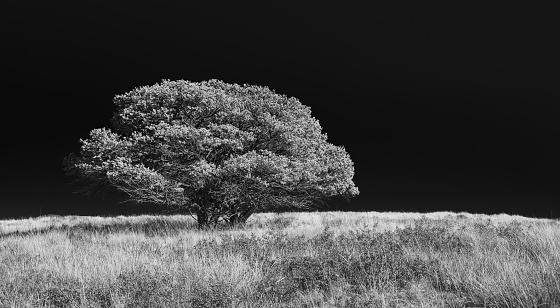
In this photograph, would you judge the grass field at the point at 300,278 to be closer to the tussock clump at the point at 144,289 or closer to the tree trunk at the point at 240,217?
the tussock clump at the point at 144,289

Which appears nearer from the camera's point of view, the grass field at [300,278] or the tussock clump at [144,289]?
the grass field at [300,278]

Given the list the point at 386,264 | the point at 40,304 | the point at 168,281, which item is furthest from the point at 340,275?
the point at 40,304

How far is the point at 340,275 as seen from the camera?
8703mm

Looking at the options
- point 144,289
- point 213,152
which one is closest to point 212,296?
point 144,289

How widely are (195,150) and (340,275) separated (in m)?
11.6

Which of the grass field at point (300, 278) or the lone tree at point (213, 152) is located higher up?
the lone tree at point (213, 152)

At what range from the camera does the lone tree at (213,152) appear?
18078 mm

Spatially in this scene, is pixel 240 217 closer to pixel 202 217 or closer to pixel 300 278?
pixel 202 217

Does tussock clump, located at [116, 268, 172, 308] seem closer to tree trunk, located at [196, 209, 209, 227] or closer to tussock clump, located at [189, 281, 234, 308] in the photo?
tussock clump, located at [189, 281, 234, 308]

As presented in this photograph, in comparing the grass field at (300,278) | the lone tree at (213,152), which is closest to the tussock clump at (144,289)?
the grass field at (300,278)

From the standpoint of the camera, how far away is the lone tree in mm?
18078

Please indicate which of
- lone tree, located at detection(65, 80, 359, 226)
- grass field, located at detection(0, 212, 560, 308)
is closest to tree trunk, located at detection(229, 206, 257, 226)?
lone tree, located at detection(65, 80, 359, 226)

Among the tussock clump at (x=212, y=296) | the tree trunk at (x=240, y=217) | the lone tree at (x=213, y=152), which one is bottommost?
the tussock clump at (x=212, y=296)

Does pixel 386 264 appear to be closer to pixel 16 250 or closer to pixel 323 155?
pixel 16 250
